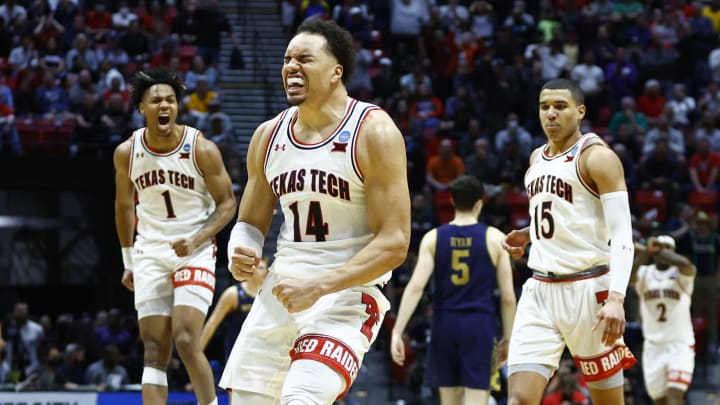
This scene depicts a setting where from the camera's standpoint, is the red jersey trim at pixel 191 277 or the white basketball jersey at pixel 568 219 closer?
the white basketball jersey at pixel 568 219

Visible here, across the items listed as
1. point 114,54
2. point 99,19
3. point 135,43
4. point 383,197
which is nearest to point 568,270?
point 383,197

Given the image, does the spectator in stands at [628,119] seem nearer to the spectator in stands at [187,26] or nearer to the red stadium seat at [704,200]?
the red stadium seat at [704,200]

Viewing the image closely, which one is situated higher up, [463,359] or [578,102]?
[578,102]

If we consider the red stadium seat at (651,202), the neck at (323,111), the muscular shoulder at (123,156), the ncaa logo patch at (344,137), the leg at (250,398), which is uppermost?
the neck at (323,111)

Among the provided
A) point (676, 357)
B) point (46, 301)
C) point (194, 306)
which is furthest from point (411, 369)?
point (46, 301)

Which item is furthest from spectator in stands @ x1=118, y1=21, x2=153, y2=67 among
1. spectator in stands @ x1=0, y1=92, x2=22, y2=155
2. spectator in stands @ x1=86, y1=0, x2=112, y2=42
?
spectator in stands @ x1=0, y1=92, x2=22, y2=155

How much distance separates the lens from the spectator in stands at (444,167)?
16.9m

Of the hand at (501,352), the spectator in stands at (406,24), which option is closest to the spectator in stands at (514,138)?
the spectator in stands at (406,24)

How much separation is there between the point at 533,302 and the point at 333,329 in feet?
7.73

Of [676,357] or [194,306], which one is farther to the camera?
[676,357]

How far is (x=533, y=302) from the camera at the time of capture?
273 inches

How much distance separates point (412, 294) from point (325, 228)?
4.22 metres

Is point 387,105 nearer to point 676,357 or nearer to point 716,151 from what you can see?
point 716,151

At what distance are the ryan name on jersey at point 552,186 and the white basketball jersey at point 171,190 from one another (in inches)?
101
